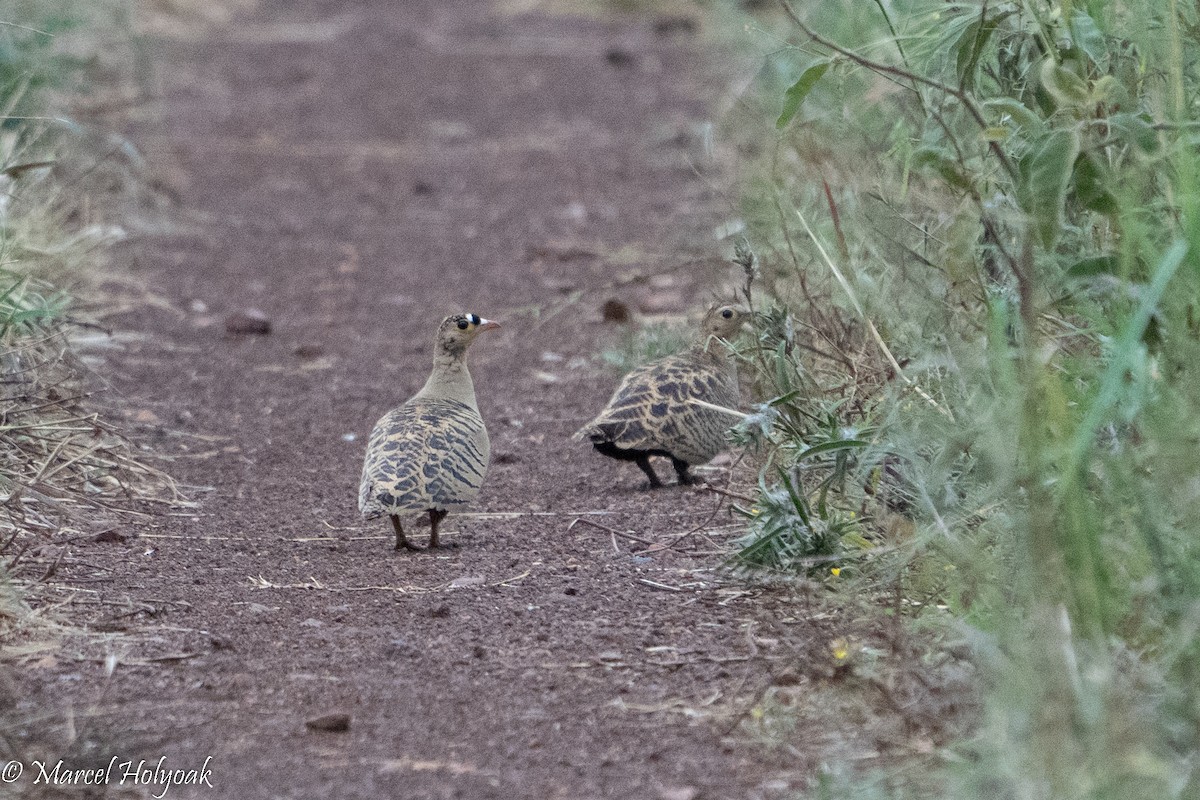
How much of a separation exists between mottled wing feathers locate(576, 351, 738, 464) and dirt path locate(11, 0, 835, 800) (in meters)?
0.20

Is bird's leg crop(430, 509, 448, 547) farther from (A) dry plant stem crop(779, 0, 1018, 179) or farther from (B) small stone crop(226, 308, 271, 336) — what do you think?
(B) small stone crop(226, 308, 271, 336)

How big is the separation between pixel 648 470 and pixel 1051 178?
2.40 metres

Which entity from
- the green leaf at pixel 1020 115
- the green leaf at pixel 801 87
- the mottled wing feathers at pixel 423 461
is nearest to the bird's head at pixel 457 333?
the mottled wing feathers at pixel 423 461

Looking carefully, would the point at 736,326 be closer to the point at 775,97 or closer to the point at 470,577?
the point at 470,577

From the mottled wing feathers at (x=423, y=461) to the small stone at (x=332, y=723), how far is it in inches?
54.1

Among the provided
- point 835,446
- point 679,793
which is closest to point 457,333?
point 835,446

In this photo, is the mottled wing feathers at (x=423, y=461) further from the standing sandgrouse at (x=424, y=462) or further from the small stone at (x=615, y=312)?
the small stone at (x=615, y=312)

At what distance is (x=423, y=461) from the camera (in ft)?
17.0

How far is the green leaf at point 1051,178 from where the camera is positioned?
376 centimetres

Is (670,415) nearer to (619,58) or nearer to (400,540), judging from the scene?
(400,540)

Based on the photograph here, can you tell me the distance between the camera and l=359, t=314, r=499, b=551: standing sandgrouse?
5.08 m

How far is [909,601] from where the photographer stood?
4.18 m

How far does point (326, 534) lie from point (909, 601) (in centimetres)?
207

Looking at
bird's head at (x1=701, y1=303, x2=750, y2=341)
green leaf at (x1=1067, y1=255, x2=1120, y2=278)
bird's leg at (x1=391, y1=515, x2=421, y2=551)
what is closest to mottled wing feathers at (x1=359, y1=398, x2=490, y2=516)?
bird's leg at (x1=391, y1=515, x2=421, y2=551)
